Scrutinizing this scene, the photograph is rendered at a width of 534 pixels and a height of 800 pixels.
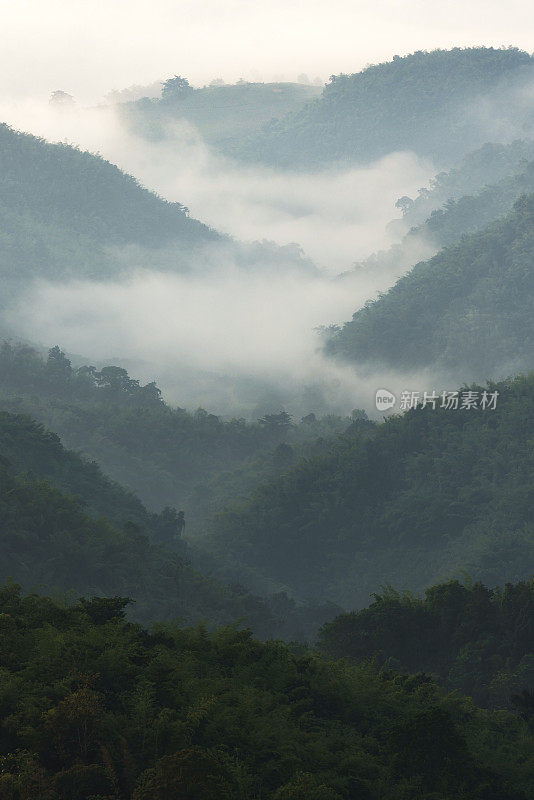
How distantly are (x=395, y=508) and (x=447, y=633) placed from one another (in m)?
34.2

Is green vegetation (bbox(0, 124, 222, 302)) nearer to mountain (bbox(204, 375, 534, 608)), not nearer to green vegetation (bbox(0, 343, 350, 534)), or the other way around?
green vegetation (bbox(0, 343, 350, 534))

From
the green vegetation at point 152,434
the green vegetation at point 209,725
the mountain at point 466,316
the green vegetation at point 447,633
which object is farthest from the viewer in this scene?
the mountain at point 466,316

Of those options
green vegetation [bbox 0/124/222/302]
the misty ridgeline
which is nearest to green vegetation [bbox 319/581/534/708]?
the misty ridgeline

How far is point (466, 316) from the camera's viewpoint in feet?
386

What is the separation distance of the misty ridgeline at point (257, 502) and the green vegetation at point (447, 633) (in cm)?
11

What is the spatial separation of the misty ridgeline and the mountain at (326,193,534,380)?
35cm

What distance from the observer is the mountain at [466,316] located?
114312 millimetres

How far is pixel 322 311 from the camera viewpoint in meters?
178

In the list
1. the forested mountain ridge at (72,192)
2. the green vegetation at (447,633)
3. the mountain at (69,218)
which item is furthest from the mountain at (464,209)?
the green vegetation at (447,633)

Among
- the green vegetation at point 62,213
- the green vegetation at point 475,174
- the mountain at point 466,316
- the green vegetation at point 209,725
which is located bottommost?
the green vegetation at point 209,725

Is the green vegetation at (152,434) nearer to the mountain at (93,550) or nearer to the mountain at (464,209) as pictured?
the mountain at (93,550)

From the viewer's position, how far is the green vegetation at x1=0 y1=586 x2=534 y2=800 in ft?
49.5

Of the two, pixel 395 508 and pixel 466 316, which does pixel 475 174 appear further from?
pixel 395 508

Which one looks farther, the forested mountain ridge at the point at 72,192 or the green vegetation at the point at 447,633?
the forested mountain ridge at the point at 72,192
